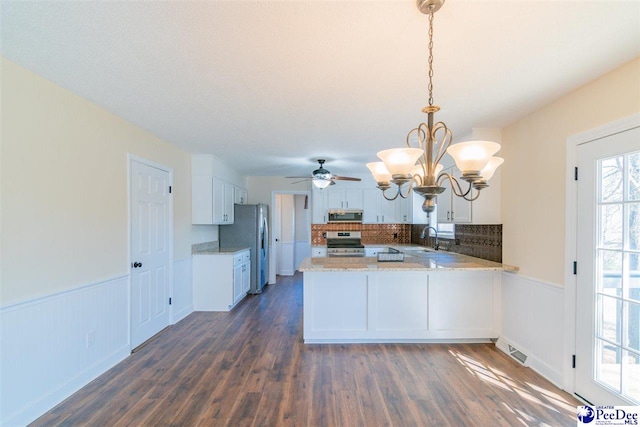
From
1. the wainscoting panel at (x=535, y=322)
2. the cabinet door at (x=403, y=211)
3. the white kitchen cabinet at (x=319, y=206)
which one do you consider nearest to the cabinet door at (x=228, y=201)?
the white kitchen cabinet at (x=319, y=206)

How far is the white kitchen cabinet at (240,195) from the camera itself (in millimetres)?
5738

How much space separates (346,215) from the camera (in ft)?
20.3

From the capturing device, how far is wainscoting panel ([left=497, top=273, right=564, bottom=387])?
249 cm

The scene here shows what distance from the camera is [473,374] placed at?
2.66 m

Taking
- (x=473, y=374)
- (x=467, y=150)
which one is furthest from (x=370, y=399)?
(x=467, y=150)

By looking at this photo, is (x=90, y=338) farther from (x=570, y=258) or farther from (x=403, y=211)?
(x=403, y=211)

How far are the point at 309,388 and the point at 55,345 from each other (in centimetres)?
199

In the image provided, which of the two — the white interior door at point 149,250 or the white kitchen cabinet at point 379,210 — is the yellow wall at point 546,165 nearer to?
the white kitchen cabinet at point 379,210

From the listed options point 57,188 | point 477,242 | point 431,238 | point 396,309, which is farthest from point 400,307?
point 57,188

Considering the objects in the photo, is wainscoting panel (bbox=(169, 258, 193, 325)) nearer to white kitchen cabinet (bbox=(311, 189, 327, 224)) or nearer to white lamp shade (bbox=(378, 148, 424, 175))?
white kitchen cabinet (bbox=(311, 189, 327, 224))

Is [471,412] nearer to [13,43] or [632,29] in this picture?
[632,29]

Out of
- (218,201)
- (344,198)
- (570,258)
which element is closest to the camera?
(570,258)

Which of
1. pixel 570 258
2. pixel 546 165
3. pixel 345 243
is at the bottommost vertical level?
pixel 345 243

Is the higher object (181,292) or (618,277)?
(618,277)
